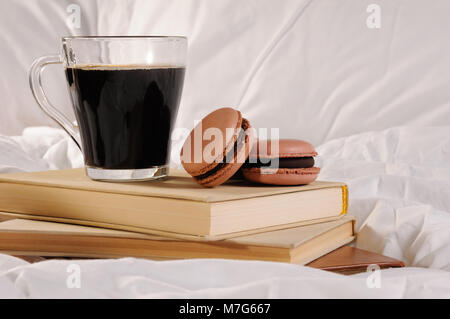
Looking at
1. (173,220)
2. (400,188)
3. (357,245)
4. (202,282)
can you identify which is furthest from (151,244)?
(400,188)

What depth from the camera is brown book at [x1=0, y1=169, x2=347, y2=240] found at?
2.19 feet

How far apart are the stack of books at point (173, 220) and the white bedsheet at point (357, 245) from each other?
0.07 metres

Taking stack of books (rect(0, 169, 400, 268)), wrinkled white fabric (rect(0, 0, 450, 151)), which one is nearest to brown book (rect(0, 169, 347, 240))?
stack of books (rect(0, 169, 400, 268))

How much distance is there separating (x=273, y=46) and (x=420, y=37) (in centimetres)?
36

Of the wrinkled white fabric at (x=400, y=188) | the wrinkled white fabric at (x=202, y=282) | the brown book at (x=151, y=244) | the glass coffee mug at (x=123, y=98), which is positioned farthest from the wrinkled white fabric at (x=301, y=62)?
the wrinkled white fabric at (x=202, y=282)

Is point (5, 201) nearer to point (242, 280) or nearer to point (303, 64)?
point (242, 280)

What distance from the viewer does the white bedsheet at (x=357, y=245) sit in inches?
20.6

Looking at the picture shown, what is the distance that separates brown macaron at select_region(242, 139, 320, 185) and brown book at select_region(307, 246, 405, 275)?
10 cm

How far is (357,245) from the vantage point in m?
0.83

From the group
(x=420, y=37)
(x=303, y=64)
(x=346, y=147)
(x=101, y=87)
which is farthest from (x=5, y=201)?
(x=420, y=37)

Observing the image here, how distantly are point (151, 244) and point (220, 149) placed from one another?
135 mm

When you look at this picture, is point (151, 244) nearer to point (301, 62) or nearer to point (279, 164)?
point (279, 164)

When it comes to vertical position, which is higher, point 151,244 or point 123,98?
point 123,98
